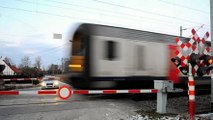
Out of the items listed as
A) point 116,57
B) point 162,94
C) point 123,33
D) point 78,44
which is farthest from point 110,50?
point 162,94

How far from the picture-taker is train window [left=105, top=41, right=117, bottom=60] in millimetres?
11584

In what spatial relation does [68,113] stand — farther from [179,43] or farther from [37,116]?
[179,43]

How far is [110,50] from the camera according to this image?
11688 mm

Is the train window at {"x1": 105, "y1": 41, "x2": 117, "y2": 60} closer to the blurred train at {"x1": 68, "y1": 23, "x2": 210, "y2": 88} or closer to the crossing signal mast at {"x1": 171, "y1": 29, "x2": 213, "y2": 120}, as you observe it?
the blurred train at {"x1": 68, "y1": 23, "x2": 210, "y2": 88}

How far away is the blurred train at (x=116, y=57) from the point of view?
1130 cm

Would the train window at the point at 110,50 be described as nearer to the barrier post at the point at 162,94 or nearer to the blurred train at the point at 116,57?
the blurred train at the point at 116,57

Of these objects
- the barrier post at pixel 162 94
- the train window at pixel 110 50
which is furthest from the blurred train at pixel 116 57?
the barrier post at pixel 162 94

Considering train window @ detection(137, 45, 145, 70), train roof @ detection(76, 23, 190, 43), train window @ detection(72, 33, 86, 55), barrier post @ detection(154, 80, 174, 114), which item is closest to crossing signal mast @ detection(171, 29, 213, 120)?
barrier post @ detection(154, 80, 174, 114)

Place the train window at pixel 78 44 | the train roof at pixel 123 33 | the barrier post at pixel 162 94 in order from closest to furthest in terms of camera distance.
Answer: the barrier post at pixel 162 94 → the train roof at pixel 123 33 → the train window at pixel 78 44

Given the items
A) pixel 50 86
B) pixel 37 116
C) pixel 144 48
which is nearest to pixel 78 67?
pixel 144 48

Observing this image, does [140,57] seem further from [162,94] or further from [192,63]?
[192,63]

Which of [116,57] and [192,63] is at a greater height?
[116,57]

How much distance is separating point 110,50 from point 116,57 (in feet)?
1.44

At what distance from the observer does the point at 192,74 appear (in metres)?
Result: 6.98
